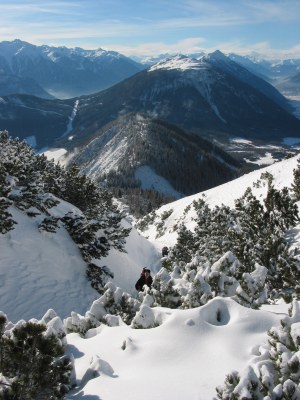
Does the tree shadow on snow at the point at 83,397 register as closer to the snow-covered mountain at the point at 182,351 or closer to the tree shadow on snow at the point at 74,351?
the snow-covered mountain at the point at 182,351

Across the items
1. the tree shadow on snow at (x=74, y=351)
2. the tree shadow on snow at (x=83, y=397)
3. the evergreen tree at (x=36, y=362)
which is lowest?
the tree shadow on snow at (x=74, y=351)

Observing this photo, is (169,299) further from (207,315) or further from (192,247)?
(192,247)

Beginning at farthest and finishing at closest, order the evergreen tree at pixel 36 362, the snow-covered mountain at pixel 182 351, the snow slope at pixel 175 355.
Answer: the evergreen tree at pixel 36 362 < the snow slope at pixel 175 355 < the snow-covered mountain at pixel 182 351

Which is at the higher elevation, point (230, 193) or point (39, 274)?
point (39, 274)

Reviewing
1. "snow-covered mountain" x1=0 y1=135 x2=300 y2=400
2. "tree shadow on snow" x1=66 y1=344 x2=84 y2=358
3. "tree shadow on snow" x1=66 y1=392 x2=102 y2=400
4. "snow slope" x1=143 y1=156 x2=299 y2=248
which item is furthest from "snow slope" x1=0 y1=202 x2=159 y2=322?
"snow slope" x1=143 y1=156 x2=299 y2=248

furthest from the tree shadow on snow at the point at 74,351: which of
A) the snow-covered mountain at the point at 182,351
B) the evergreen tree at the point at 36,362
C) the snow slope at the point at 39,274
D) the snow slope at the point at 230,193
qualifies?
the snow slope at the point at 230,193

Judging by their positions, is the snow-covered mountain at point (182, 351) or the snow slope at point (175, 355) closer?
the snow-covered mountain at point (182, 351)

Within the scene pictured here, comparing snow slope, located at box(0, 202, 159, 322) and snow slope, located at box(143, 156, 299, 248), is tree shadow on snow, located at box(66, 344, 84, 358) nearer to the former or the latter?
snow slope, located at box(0, 202, 159, 322)

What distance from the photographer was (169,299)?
415 inches

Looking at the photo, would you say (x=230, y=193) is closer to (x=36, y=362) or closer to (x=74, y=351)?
(x=74, y=351)

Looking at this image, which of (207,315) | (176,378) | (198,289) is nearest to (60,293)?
(198,289)

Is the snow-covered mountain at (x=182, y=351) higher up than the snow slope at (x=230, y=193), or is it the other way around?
the snow-covered mountain at (x=182, y=351)

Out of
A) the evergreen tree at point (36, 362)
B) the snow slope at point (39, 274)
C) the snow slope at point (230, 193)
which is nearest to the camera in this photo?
the evergreen tree at point (36, 362)

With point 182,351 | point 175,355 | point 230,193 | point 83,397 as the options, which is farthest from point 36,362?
point 230,193
